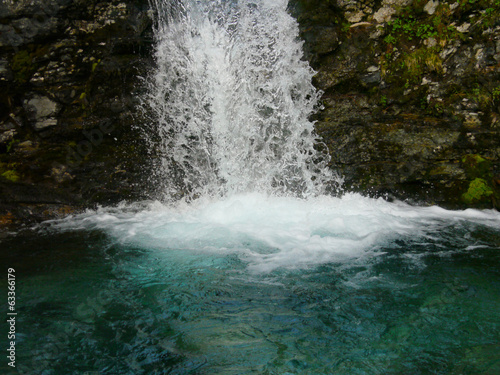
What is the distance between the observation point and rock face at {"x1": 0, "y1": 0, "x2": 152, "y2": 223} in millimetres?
6457

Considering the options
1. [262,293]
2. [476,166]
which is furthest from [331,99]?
[262,293]

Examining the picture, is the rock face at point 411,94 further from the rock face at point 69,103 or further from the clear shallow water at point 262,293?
the rock face at point 69,103

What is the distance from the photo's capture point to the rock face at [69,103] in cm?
646

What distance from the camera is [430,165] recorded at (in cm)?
656

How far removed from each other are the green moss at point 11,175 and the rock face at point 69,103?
0.05ft

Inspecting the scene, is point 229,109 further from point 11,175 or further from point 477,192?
point 477,192

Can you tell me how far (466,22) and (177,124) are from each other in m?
5.58

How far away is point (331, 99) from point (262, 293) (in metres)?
4.52

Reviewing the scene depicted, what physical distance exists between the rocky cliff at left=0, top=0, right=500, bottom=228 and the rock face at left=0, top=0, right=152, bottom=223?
18 millimetres

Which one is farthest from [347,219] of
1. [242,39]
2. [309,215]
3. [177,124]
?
[242,39]

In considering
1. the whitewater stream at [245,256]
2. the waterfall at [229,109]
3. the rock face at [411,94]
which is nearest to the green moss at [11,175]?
the whitewater stream at [245,256]

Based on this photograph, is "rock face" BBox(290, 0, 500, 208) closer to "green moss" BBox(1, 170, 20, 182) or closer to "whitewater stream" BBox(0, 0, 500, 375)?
"whitewater stream" BBox(0, 0, 500, 375)

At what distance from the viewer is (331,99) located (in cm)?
701

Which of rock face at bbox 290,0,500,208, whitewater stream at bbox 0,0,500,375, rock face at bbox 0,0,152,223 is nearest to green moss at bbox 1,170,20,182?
rock face at bbox 0,0,152,223
